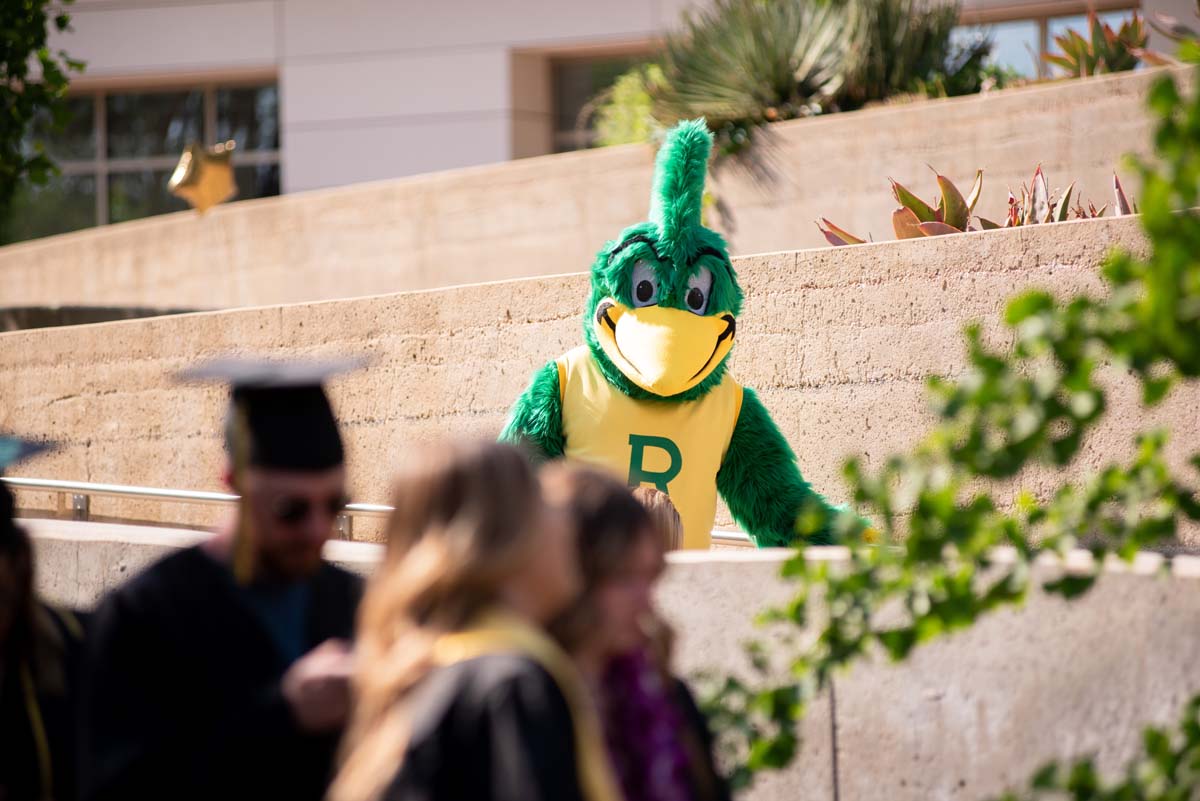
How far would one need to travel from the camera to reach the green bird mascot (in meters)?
4.69

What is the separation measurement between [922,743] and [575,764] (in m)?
1.68

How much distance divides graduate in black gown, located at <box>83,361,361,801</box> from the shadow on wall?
8.45 metres

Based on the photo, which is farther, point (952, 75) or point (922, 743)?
point (952, 75)

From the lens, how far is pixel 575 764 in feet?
6.08

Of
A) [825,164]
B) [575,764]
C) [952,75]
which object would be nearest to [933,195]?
[825,164]

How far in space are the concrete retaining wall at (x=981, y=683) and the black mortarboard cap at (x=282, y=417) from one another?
123 cm

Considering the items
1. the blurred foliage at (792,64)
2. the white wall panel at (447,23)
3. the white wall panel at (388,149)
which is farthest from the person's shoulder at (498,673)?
the white wall panel at (447,23)

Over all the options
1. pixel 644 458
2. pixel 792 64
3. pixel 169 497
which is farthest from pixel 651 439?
pixel 792 64

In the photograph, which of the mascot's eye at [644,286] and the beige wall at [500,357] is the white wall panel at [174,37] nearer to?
the beige wall at [500,357]

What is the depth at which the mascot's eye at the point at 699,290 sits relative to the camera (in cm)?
478

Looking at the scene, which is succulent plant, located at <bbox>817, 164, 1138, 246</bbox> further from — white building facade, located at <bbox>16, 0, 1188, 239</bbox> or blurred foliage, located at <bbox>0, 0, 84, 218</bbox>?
white building facade, located at <bbox>16, 0, 1188, 239</bbox>

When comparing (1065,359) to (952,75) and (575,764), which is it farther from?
(952,75)

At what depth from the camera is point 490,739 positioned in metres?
1.80

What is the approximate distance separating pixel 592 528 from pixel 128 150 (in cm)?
→ 1570
